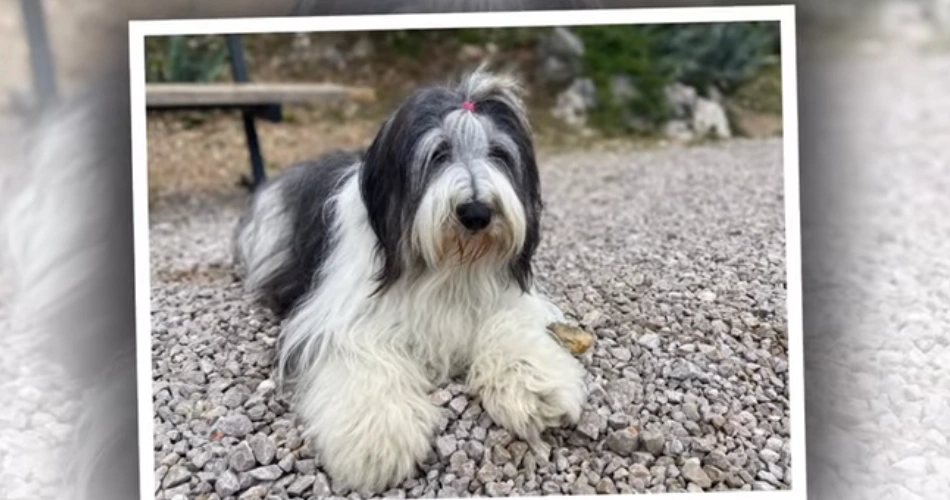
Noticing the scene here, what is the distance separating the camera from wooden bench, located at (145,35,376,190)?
2220 mm

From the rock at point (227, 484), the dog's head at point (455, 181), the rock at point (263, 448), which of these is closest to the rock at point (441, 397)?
the dog's head at point (455, 181)

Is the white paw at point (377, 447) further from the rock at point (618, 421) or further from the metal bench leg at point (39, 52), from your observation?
the metal bench leg at point (39, 52)

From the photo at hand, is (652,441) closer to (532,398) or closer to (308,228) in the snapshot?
(532,398)

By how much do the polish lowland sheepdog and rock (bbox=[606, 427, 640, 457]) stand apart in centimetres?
12

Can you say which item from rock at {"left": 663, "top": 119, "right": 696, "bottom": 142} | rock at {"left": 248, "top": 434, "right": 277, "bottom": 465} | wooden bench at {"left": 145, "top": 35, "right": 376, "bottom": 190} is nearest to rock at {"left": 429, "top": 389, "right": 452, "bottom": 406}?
rock at {"left": 248, "top": 434, "right": 277, "bottom": 465}

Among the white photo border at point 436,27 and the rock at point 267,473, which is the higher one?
the white photo border at point 436,27

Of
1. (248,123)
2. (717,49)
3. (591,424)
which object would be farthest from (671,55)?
(248,123)

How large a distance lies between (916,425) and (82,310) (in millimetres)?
2016

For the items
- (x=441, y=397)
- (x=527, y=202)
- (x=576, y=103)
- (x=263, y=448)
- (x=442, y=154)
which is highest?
(x=576, y=103)

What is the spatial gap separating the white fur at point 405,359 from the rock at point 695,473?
31 centimetres

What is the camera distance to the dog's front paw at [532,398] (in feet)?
6.29

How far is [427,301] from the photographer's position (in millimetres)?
1986

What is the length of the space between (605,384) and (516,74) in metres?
0.80

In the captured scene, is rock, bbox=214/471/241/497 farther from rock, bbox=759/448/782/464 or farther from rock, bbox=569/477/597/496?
rock, bbox=759/448/782/464
